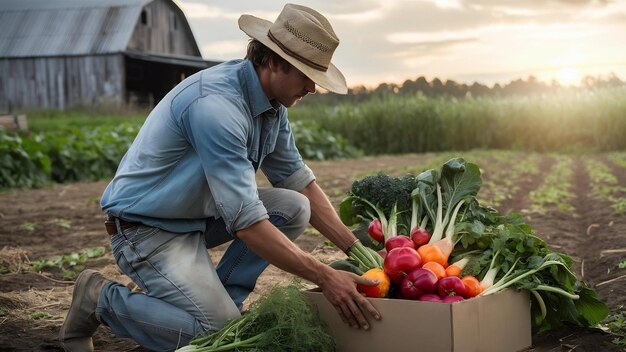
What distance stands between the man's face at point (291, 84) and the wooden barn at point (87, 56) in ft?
91.4

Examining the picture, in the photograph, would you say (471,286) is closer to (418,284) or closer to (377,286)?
(418,284)

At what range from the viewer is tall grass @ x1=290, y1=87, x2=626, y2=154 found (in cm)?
2355

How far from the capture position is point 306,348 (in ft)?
10.4

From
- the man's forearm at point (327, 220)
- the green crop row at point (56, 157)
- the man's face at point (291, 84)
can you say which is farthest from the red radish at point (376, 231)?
the green crop row at point (56, 157)

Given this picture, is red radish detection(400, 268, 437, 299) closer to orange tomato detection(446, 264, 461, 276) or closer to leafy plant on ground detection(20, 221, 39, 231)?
orange tomato detection(446, 264, 461, 276)

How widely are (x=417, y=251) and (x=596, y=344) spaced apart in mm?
993

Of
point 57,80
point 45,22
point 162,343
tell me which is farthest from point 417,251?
point 45,22

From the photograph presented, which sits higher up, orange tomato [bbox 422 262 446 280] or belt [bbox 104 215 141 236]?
belt [bbox 104 215 141 236]

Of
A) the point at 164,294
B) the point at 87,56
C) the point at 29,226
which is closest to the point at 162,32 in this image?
the point at 87,56

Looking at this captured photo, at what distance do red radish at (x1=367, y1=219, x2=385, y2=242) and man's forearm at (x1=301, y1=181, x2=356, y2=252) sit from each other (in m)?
0.20

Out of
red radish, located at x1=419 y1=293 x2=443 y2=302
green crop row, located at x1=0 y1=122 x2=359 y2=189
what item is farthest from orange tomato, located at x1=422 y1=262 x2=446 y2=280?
green crop row, located at x1=0 y1=122 x2=359 y2=189

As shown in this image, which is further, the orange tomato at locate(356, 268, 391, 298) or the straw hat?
the orange tomato at locate(356, 268, 391, 298)

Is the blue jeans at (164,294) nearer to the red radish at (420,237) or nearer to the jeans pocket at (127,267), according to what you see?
the jeans pocket at (127,267)

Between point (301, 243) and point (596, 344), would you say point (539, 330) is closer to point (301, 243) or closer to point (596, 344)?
point (596, 344)
